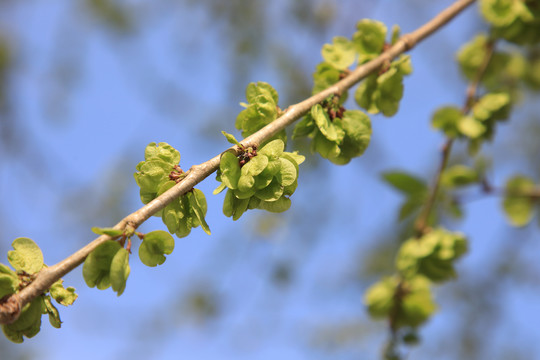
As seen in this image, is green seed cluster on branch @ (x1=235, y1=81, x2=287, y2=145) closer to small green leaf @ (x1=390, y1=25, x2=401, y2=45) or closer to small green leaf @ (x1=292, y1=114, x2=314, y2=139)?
small green leaf @ (x1=292, y1=114, x2=314, y2=139)

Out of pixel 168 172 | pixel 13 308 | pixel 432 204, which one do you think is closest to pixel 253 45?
pixel 432 204

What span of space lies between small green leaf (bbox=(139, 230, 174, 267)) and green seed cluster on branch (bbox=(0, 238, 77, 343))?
12 centimetres

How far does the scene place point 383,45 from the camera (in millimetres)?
1152

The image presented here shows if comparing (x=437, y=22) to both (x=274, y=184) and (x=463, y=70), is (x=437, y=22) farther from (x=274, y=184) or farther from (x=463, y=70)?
(x=274, y=184)

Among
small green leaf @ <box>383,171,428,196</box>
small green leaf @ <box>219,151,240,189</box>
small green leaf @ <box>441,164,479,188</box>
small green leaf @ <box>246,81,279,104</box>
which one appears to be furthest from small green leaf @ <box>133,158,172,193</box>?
small green leaf @ <box>441,164,479,188</box>

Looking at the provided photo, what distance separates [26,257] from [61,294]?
0.07 m

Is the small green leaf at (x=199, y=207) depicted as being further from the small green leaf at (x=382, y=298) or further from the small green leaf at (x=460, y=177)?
the small green leaf at (x=460, y=177)

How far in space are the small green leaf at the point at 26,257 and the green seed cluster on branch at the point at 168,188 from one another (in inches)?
6.9

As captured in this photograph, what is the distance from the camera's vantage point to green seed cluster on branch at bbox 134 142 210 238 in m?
0.82

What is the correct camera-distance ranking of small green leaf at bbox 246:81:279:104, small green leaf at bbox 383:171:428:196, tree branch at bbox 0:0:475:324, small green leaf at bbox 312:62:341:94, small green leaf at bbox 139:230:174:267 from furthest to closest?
small green leaf at bbox 383:171:428:196
small green leaf at bbox 312:62:341:94
small green leaf at bbox 246:81:279:104
small green leaf at bbox 139:230:174:267
tree branch at bbox 0:0:475:324

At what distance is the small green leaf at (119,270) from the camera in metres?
0.77

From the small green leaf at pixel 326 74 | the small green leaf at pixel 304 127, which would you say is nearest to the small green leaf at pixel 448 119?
the small green leaf at pixel 326 74

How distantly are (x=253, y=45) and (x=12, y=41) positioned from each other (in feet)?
5.54

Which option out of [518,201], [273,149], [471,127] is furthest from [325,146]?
[518,201]
